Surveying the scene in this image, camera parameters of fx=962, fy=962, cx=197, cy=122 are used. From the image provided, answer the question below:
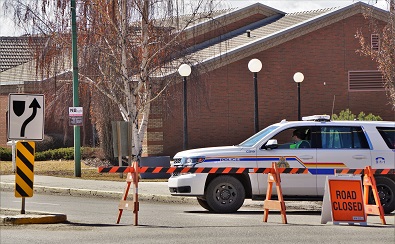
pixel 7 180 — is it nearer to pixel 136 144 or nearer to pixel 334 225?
pixel 136 144

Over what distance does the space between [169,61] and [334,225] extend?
16656mm

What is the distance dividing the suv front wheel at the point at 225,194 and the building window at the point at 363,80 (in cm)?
2661

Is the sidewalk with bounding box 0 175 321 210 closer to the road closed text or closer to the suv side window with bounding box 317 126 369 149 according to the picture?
the suv side window with bounding box 317 126 369 149

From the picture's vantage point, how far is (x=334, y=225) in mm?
16094

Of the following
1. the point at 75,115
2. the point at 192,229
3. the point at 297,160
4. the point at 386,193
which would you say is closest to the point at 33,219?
the point at 192,229

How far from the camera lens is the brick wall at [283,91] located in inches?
1705

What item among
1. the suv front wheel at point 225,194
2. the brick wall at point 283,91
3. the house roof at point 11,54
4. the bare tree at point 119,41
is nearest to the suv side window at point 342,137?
the suv front wheel at point 225,194

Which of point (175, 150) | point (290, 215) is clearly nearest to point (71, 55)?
point (175, 150)

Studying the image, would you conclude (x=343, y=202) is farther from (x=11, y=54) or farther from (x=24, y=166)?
(x=11, y=54)

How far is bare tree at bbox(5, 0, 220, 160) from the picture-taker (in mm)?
31047

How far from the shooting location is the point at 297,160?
19.1m

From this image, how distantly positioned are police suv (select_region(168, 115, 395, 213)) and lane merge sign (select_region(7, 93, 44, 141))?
314 cm

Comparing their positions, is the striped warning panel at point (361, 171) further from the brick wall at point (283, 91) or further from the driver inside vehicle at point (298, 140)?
the brick wall at point (283, 91)

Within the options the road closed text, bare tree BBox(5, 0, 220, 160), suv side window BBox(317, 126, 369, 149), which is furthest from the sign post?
the road closed text
